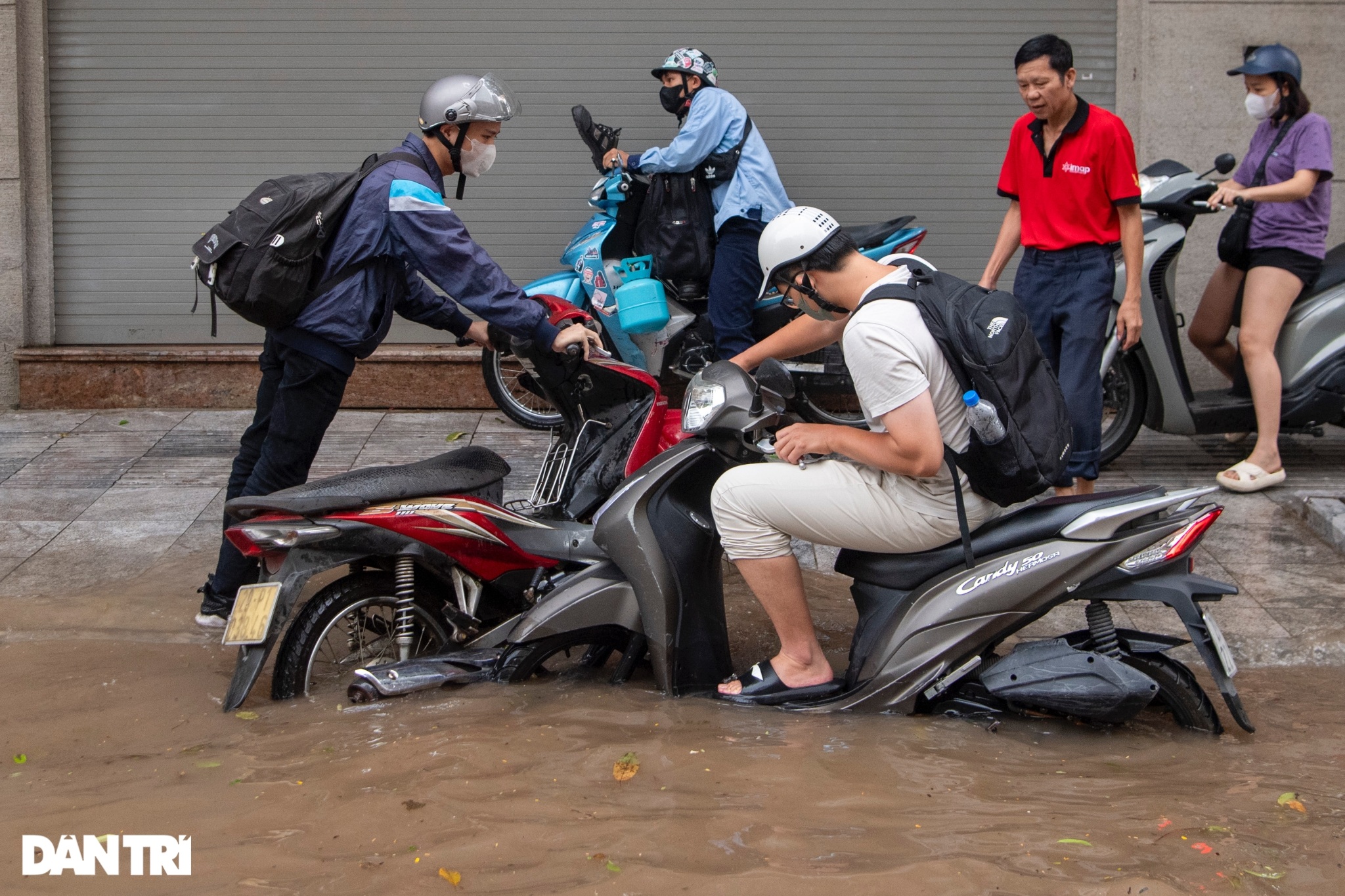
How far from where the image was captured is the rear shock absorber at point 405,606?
360 cm

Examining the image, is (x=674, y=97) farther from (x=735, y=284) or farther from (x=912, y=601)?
(x=912, y=601)

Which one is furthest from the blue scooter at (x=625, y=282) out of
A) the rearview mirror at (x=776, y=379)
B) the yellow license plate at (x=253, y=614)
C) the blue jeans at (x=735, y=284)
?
the rearview mirror at (x=776, y=379)

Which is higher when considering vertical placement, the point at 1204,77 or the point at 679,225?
the point at 1204,77

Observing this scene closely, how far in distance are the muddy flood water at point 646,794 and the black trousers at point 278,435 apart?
17.8 inches

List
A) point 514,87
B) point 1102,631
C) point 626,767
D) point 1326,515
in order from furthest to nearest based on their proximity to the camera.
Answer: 1. point 514,87
2. point 1326,515
3. point 1102,631
4. point 626,767

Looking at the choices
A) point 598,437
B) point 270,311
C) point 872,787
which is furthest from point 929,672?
point 270,311

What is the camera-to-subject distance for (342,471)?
6.10m

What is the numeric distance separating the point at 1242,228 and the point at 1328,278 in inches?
20.0

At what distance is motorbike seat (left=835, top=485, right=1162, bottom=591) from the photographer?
328cm

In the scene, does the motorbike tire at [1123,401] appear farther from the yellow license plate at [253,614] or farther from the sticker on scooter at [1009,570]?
the yellow license plate at [253,614]

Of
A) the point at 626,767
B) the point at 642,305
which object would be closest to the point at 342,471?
the point at 642,305

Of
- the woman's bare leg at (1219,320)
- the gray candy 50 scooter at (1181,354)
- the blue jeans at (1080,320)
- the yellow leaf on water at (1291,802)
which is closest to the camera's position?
the yellow leaf on water at (1291,802)

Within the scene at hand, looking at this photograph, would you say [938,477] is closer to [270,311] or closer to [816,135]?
[270,311]

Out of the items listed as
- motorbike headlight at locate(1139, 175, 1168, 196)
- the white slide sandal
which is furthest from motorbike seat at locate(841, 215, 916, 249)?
the white slide sandal
